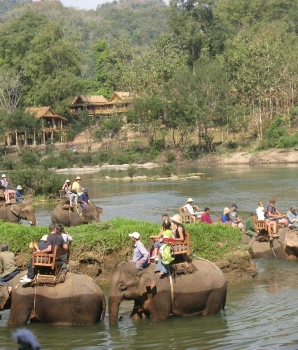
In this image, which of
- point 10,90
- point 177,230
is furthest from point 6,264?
point 10,90

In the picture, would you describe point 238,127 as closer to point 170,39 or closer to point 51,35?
point 170,39

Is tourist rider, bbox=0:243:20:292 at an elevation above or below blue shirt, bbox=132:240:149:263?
below

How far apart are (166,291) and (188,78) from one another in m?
63.1

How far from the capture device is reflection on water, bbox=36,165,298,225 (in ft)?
119

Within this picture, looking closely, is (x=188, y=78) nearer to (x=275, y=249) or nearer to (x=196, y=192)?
(x=196, y=192)

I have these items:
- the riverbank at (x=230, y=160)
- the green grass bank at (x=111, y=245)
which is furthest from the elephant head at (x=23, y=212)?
the riverbank at (x=230, y=160)

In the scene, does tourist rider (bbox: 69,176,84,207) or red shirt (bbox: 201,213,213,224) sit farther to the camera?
tourist rider (bbox: 69,176,84,207)

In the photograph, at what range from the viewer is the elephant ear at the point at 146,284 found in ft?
44.6

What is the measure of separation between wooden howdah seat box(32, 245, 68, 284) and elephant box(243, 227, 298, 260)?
9.14 m

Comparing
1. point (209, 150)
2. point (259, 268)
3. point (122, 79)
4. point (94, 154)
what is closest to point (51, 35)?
point (122, 79)

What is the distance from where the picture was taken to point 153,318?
1391cm

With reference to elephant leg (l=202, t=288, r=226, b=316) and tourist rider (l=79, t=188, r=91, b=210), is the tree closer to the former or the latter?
tourist rider (l=79, t=188, r=91, b=210)

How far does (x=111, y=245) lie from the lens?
19016 millimetres

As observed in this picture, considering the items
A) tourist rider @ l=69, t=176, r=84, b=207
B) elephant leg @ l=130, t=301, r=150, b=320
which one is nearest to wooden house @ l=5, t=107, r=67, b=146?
tourist rider @ l=69, t=176, r=84, b=207
